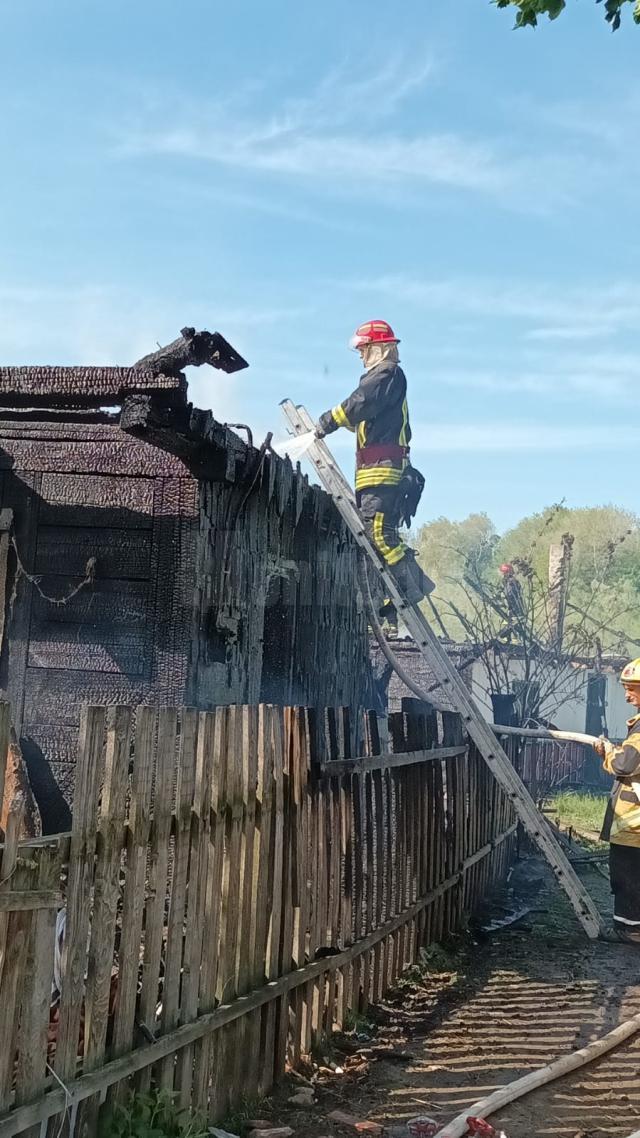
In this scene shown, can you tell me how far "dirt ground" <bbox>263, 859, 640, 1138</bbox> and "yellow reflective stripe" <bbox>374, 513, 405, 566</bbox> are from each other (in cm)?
335

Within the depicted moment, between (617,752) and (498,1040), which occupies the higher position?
(617,752)

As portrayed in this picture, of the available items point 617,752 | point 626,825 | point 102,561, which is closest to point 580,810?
point 626,825

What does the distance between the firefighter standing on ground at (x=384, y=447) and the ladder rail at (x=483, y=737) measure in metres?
0.68

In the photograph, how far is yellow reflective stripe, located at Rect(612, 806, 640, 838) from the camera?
794cm

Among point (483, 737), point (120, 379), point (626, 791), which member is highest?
point (120, 379)

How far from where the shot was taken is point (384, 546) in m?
9.78

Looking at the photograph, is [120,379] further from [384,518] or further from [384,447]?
[384,447]

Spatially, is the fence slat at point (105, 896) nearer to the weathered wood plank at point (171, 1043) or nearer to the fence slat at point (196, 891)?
the weathered wood plank at point (171, 1043)

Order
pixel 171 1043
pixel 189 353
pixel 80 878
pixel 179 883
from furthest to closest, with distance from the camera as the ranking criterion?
1. pixel 189 353
2. pixel 179 883
3. pixel 171 1043
4. pixel 80 878

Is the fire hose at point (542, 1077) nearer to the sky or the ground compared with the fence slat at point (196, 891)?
nearer to the ground

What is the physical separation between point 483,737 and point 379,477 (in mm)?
2866

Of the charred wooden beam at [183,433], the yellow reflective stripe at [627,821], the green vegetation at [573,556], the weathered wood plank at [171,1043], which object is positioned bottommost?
the weathered wood plank at [171,1043]

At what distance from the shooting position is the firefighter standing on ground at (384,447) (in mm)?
9738

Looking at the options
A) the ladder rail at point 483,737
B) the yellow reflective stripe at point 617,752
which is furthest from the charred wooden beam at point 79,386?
the yellow reflective stripe at point 617,752
